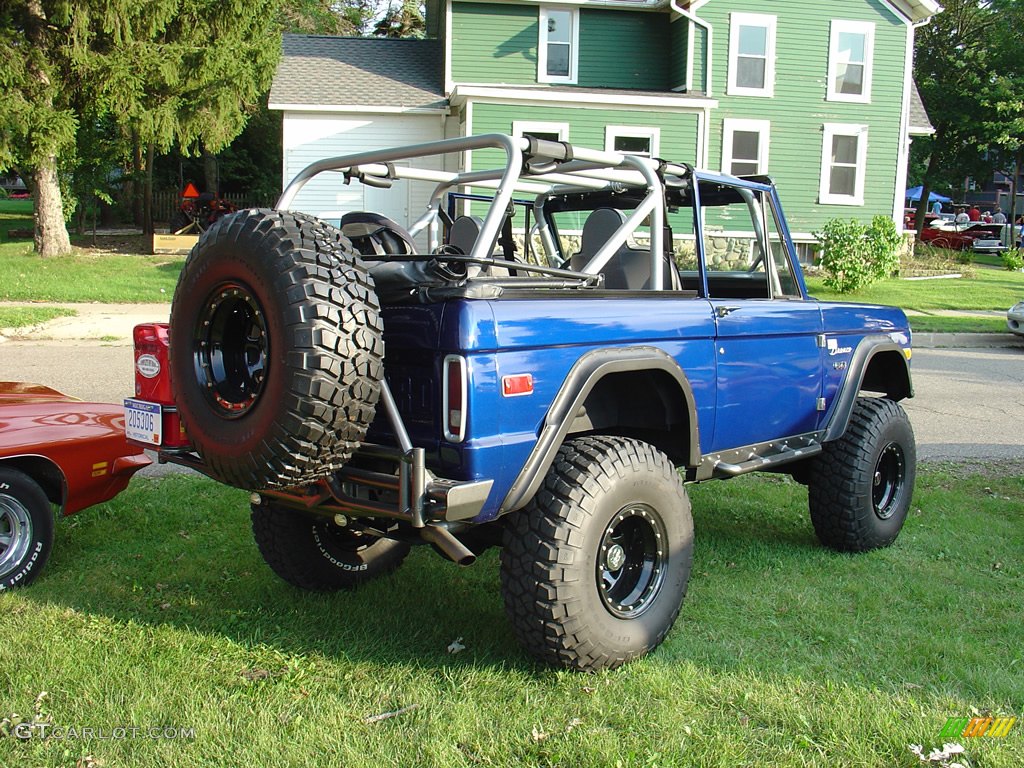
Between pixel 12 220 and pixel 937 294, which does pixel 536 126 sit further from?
pixel 12 220

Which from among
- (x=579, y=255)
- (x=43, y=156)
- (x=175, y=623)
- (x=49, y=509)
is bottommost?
(x=175, y=623)

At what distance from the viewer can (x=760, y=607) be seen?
425 centimetres

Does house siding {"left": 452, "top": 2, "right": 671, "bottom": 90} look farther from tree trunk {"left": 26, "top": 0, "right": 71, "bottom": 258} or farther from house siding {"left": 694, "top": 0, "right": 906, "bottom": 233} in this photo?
tree trunk {"left": 26, "top": 0, "right": 71, "bottom": 258}

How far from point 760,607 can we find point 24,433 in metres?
3.54

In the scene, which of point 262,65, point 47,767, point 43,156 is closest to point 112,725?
point 47,767

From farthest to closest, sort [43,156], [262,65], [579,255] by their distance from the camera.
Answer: [262,65]
[43,156]
[579,255]

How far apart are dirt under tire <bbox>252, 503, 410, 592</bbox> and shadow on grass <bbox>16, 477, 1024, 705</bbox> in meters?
0.08

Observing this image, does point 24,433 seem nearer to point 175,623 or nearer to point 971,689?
point 175,623

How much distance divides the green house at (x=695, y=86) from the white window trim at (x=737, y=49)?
25 mm

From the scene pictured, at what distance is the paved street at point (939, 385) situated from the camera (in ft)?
26.3

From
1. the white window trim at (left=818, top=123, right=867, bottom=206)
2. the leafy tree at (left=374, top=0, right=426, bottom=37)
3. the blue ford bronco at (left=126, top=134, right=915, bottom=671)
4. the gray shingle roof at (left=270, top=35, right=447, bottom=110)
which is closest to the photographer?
the blue ford bronco at (left=126, top=134, right=915, bottom=671)

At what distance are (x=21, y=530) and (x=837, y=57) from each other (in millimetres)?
23579

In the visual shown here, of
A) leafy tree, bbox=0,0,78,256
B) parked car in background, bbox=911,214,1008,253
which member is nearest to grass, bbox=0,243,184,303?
leafy tree, bbox=0,0,78,256

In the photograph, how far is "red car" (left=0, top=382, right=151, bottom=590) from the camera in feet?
13.6
